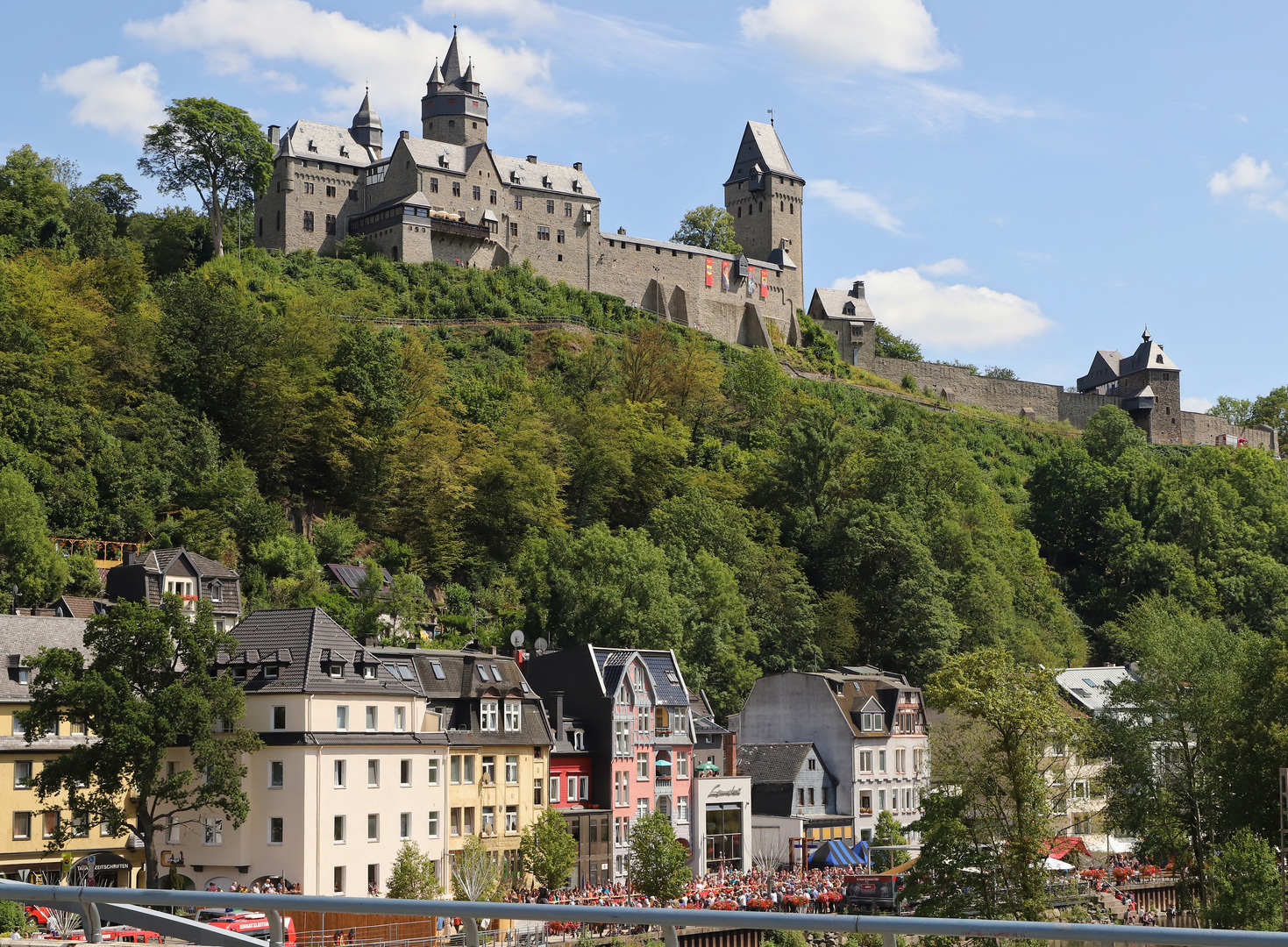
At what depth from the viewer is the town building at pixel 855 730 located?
73188 millimetres

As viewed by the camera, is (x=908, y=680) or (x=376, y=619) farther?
(x=908, y=680)

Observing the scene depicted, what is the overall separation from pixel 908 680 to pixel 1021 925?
3005 inches

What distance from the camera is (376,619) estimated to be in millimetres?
63812

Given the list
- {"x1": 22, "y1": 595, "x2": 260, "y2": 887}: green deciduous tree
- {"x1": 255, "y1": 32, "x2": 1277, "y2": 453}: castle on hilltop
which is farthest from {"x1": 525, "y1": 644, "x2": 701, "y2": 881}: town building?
{"x1": 255, "y1": 32, "x2": 1277, "y2": 453}: castle on hilltop

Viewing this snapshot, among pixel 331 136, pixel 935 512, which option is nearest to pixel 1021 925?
pixel 935 512

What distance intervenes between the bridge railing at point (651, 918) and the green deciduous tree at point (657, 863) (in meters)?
43.9

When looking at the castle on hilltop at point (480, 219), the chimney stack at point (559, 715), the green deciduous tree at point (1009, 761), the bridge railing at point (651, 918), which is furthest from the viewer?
the castle on hilltop at point (480, 219)

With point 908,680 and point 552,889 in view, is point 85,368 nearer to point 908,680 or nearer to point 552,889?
point 552,889

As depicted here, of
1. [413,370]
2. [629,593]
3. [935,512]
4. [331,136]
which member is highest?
[331,136]

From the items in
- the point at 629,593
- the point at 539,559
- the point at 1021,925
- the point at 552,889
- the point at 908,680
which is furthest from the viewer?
the point at 908,680

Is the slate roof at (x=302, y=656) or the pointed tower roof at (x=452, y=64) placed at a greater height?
the pointed tower roof at (x=452, y=64)

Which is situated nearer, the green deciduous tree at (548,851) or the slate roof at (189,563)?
the green deciduous tree at (548,851)

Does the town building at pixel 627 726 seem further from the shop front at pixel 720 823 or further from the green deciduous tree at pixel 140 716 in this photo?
the green deciduous tree at pixel 140 716

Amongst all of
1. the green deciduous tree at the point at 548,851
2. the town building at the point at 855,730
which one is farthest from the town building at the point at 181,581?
the town building at the point at 855,730
